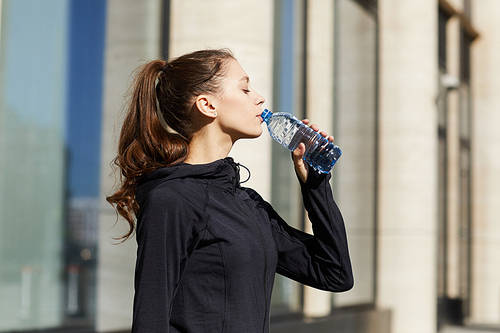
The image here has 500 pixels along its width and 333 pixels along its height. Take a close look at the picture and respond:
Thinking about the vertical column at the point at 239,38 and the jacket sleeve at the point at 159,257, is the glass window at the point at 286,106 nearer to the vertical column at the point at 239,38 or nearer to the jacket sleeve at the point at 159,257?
the vertical column at the point at 239,38

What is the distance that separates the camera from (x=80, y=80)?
6.11m

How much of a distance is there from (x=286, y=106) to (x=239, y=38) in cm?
242

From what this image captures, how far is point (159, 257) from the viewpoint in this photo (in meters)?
2.16

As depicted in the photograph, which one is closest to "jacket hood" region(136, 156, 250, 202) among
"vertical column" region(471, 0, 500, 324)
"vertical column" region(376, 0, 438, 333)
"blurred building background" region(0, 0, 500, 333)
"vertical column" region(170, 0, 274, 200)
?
"blurred building background" region(0, 0, 500, 333)

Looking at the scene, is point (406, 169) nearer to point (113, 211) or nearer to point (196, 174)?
point (113, 211)

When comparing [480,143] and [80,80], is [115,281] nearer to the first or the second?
[80,80]

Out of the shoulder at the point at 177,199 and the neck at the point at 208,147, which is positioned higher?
the neck at the point at 208,147

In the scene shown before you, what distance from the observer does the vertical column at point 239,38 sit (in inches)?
244

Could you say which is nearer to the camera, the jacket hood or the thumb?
the jacket hood

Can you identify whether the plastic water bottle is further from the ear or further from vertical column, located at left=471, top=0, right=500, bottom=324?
vertical column, located at left=471, top=0, right=500, bottom=324

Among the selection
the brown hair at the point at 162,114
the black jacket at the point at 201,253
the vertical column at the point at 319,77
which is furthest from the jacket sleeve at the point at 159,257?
the vertical column at the point at 319,77

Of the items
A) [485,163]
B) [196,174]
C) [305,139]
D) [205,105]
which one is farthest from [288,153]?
[485,163]

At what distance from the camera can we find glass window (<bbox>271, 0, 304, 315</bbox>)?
27.6ft

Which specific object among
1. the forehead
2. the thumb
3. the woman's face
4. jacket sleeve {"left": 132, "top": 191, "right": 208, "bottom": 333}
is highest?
the forehead
